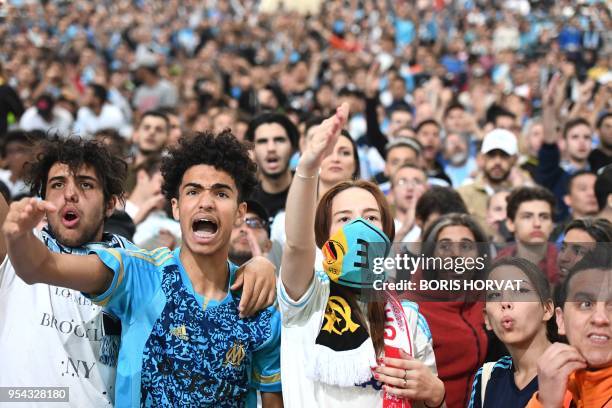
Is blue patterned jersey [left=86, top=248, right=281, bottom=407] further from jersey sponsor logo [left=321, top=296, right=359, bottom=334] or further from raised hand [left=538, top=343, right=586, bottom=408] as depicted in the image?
raised hand [left=538, top=343, right=586, bottom=408]

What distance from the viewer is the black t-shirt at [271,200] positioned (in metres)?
6.61

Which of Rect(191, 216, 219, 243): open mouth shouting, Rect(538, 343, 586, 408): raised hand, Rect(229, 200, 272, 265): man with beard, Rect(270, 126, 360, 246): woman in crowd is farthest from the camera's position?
Rect(270, 126, 360, 246): woman in crowd

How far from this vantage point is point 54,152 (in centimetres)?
405

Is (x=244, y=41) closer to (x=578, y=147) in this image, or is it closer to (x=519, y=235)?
(x=578, y=147)

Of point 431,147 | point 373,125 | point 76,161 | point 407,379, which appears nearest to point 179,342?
point 407,379

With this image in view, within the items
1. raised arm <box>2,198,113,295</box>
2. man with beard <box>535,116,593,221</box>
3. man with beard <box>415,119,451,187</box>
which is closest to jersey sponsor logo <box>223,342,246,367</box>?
raised arm <box>2,198,113,295</box>

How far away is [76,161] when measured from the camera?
401 centimetres

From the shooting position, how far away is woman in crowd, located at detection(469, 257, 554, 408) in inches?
142

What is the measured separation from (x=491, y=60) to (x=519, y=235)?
559 inches

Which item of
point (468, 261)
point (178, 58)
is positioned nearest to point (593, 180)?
point (468, 261)

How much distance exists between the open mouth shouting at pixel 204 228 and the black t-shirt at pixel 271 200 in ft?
9.19

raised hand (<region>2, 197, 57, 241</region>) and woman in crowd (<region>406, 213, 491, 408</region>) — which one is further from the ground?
raised hand (<region>2, 197, 57, 241</region>)

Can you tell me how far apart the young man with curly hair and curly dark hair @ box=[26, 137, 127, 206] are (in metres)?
0.43

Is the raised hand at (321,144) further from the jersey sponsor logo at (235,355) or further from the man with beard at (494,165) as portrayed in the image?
the man with beard at (494,165)
